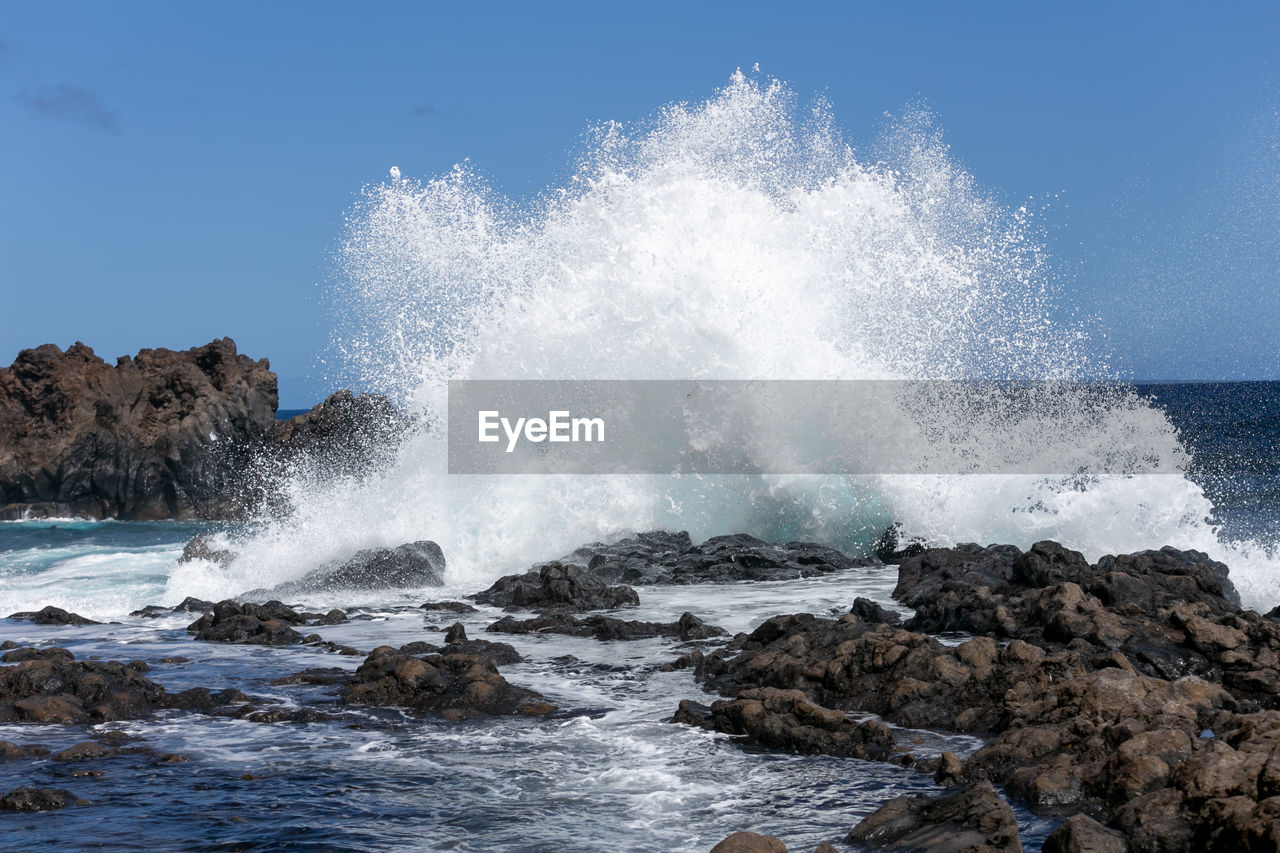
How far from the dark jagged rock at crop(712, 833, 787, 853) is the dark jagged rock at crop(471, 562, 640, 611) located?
928 centimetres

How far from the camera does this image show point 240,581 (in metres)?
19.3

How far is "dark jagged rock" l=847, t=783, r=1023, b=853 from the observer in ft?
19.0

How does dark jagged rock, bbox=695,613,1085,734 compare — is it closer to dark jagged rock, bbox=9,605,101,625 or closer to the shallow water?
the shallow water

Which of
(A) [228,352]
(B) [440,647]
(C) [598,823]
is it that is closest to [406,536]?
(B) [440,647]

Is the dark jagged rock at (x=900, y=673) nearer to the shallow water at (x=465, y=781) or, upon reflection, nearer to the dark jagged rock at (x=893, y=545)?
the shallow water at (x=465, y=781)

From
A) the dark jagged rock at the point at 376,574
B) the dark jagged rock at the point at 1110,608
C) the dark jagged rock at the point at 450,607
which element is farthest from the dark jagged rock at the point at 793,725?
the dark jagged rock at the point at 376,574

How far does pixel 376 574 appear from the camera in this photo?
18.1 m

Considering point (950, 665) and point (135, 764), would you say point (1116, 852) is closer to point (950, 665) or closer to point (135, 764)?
point (950, 665)

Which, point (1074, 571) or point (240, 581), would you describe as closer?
point (1074, 571)

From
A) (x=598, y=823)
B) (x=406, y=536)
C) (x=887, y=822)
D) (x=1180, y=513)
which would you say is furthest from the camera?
(x=406, y=536)

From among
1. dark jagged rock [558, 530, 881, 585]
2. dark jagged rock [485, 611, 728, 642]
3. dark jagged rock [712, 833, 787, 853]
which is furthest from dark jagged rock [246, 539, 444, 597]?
→ dark jagged rock [712, 833, 787, 853]

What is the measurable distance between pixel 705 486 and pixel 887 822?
52.1 feet

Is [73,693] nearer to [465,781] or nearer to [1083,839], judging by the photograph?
[465,781]

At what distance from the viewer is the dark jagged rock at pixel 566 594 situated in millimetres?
15328
